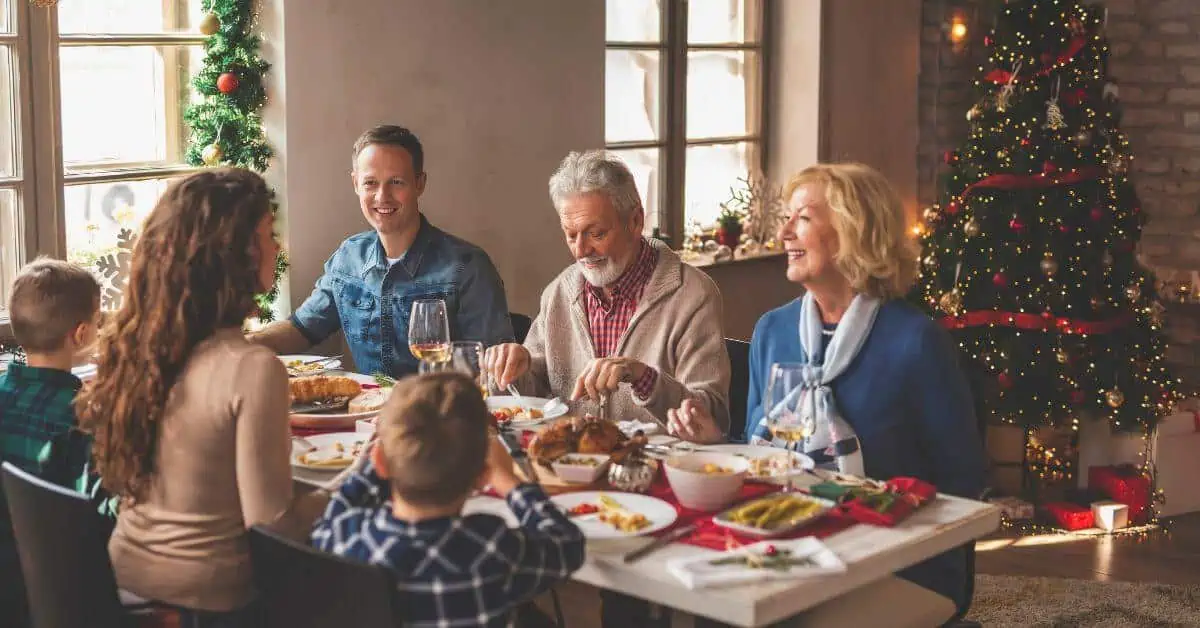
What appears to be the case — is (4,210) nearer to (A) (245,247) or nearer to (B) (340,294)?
(B) (340,294)

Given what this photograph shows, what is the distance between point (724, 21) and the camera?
5949 millimetres

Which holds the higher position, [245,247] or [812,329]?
[245,247]

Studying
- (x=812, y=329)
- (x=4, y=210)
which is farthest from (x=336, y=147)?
(x=812, y=329)

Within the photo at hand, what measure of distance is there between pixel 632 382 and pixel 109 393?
113cm

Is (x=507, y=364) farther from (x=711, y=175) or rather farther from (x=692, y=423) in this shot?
(x=711, y=175)

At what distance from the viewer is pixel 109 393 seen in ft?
7.19

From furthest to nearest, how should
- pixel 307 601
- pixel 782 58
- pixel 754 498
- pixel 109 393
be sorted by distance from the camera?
pixel 782 58
pixel 754 498
pixel 109 393
pixel 307 601

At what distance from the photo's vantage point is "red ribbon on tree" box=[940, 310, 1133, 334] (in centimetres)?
492

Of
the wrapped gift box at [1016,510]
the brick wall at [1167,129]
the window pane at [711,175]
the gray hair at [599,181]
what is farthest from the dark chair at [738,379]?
the brick wall at [1167,129]

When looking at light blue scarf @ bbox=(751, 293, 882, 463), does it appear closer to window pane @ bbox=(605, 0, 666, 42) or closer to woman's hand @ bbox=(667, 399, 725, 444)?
woman's hand @ bbox=(667, 399, 725, 444)

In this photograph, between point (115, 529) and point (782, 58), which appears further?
point (782, 58)

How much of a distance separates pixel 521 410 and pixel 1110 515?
107 inches

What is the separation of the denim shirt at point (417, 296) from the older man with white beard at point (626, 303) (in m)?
0.41

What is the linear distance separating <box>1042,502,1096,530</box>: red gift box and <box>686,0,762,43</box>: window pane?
7.62 feet
